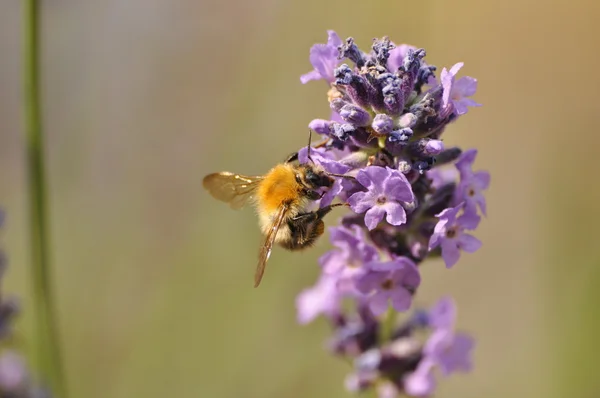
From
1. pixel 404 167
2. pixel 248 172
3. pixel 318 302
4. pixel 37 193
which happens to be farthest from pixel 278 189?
pixel 248 172

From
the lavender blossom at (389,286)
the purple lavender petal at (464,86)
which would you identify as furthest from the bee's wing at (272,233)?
the purple lavender petal at (464,86)

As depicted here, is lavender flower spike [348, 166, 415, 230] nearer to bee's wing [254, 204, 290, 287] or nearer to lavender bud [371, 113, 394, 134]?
lavender bud [371, 113, 394, 134]

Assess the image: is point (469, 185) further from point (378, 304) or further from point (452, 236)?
point (378, 304)

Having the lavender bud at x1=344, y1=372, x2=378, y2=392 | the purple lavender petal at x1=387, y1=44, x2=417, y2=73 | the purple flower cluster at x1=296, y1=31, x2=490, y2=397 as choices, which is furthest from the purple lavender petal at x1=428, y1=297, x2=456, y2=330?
the purple lavender petal at x1=387, y1=44, x2=417, y2=73

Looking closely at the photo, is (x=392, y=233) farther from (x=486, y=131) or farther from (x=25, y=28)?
(x=486, y=131)

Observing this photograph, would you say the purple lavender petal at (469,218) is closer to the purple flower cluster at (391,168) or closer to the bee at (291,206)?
the purple flower cluster at (391,168)

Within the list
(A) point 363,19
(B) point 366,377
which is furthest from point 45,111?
(B) point 366,377

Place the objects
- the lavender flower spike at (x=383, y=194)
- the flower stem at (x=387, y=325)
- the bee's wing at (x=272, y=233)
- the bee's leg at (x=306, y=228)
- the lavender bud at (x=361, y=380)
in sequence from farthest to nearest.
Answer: the lavender bud at (x=361, y=380), the flower stem at (x=387, y=325), the bee's leg at (x=306, y=228), the bee's wing at (x=272, y=233), the lavender flower spike at (x=383, y=194)
